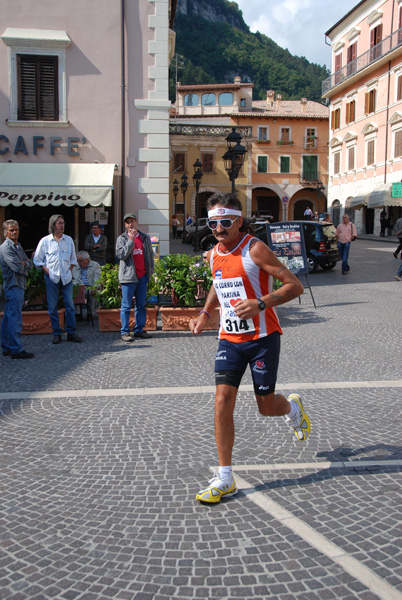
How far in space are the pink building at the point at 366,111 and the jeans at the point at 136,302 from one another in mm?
29555

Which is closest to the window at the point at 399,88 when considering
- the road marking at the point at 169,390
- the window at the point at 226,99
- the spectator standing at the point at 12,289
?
→ the window at the point at 226,99

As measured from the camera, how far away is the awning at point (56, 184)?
1244 centimetres

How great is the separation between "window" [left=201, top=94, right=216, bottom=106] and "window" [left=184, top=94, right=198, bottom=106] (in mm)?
831

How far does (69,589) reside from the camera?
8.57ft

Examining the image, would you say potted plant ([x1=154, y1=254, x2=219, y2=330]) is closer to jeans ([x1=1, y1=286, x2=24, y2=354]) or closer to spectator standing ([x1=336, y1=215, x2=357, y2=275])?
jeans ([x1=1, y1=286, x2=24, y2=354])

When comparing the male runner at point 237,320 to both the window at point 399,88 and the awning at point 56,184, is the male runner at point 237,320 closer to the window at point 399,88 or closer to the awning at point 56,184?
the awning at point 56,184

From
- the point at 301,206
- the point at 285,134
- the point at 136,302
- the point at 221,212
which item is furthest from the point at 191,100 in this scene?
the point at 221,212

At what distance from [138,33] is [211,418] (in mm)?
11515

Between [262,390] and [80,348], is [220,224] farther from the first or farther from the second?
[80,348]

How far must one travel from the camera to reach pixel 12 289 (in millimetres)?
7695

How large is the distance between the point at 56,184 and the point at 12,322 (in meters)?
6.00

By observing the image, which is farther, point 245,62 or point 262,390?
point 245,62

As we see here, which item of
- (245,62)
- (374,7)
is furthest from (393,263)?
(245,62)

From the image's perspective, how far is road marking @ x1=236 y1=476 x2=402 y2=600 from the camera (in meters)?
2.59
